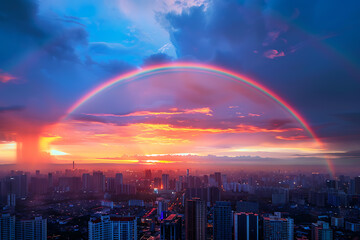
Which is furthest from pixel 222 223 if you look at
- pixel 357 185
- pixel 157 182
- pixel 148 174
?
pixel 148 174

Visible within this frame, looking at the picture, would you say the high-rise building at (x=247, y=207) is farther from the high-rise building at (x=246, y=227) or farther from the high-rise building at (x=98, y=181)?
the high-rise building at (x=98, y=181)

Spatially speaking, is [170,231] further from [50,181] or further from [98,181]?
[98,181]

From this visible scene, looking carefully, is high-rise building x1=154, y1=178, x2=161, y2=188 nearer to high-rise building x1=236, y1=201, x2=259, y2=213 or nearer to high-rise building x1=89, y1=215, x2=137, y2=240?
high-rise building x1=236, y1=201, x2=259, y2=213

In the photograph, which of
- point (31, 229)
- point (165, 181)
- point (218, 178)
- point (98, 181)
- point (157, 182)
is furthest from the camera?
point (157, 182)

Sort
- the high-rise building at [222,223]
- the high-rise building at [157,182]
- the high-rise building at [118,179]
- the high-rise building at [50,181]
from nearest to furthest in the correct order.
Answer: the high-rise building at [222,223] → the high-rise building at [50,181] → the high-rise building at [118,179] → the high-rise building at [157,182]

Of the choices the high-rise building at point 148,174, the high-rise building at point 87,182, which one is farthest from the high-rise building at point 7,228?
the high-rise building at point 148,174

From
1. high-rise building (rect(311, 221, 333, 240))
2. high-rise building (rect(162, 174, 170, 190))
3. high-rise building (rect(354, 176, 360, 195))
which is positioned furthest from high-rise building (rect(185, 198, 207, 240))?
high-rise building (rect(162, 174, 170, 190))
